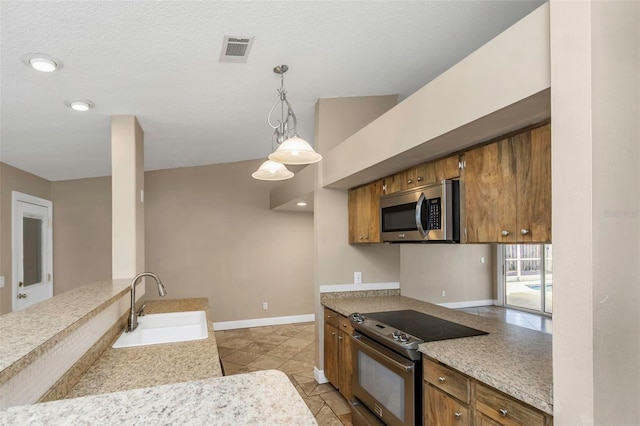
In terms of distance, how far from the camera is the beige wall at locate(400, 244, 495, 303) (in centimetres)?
720

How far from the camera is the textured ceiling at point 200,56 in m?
1.86

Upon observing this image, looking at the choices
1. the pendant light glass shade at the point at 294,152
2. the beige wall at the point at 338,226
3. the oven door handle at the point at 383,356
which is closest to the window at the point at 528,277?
the beige wall at the point at 338,226

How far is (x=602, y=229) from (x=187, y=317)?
2.98 meters

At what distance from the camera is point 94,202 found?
17.7 feet

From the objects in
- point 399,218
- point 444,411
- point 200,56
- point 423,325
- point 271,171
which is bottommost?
point 444,411

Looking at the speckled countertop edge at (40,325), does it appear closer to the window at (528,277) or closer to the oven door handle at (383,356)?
the oven door handle at (383,356)

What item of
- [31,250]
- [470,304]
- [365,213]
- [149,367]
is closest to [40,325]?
[149,367]

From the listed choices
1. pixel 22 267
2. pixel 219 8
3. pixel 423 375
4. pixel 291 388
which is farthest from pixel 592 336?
pixel 22 267

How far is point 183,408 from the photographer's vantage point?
0.70 m

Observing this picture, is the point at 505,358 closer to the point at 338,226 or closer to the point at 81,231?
the point at 338,226

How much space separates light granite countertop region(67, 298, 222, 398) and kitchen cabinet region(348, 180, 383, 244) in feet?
5.40

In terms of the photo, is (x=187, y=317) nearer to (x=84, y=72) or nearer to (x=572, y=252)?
(x=84, y=72)

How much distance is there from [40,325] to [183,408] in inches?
35.5

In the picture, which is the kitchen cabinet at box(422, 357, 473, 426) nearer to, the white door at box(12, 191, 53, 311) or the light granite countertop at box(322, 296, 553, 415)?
the light granite countertop at box(322, 296, 553, 415)
